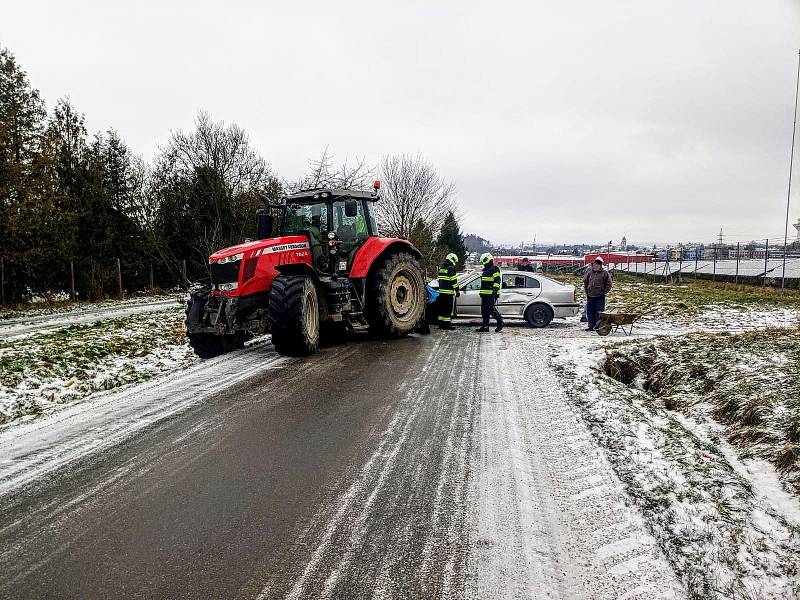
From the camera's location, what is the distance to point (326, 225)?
9.54 meters

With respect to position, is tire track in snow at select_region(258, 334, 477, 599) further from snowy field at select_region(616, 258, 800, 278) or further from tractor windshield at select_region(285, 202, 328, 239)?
snowy field at select_region(616, 258, 800, 278)

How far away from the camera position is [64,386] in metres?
6.75

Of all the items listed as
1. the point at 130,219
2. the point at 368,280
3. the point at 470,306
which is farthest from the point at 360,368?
the point at 130,219

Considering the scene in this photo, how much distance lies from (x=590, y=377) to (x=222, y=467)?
481 cm

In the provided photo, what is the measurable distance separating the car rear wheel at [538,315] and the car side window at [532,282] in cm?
50

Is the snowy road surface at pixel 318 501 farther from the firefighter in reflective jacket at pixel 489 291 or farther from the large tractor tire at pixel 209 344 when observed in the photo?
the firefighter in reflective jacket at pixel 489 291

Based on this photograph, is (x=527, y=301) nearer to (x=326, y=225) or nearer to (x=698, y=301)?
(x=326, y=225)

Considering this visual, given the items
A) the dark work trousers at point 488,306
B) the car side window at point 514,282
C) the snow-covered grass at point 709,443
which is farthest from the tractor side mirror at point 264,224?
the car side window at point 514,282

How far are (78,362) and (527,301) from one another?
9837mm

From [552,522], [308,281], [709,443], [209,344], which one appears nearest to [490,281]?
[308,281]

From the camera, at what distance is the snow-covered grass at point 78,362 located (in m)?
6.31

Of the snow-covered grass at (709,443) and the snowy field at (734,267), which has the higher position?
the snowy field at (734,267)

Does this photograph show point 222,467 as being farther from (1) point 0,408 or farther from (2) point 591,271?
(2) point 591,271

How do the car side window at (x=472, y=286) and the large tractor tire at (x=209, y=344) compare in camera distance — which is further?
the car side window at (x=472, y=286)
